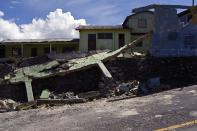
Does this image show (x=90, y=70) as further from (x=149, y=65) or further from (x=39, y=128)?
(x=39, y=128)

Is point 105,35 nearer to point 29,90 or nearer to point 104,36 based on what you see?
point 104,36

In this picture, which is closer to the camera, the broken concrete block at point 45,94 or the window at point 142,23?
the broken concrete block at point 45,94

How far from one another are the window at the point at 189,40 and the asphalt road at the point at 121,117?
934 cm

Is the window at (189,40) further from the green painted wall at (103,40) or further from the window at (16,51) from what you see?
the window at (16,51)

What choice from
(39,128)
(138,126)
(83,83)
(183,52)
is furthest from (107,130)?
(183,52)

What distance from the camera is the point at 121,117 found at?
12.7 m

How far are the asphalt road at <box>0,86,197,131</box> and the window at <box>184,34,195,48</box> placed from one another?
30.6ft

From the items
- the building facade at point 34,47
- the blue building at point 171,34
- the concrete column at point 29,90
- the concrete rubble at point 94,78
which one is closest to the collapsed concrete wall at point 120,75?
the concrete rubble at point 94,78

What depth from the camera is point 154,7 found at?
2477cm

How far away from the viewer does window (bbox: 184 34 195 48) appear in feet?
82.0

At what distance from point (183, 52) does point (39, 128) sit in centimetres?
1450

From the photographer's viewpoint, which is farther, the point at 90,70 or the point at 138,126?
the point at 90,70

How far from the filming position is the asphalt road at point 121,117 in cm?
1141

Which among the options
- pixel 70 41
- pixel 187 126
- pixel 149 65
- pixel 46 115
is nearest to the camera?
pixel 187 126
